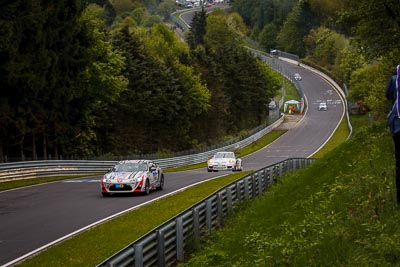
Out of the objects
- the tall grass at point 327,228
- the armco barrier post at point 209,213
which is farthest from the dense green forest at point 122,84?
the armco barrier post at point 209,213

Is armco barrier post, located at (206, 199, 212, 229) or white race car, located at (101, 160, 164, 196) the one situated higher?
armco barrier post, located at (206, 199, 212, 229)

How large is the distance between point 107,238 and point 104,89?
43.4 meters

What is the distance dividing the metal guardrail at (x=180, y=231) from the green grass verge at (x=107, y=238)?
1.56 m

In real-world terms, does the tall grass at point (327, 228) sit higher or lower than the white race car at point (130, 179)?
higher

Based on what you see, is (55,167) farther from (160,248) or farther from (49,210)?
(160,248)

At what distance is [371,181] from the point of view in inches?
471

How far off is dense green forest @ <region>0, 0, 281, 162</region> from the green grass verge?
17.2 metres

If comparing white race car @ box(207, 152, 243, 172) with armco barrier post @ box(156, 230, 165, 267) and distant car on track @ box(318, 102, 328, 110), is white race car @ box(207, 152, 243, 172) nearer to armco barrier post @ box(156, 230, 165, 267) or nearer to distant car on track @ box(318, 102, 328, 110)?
armco barrier post @ box(156, 230, 165, 267)

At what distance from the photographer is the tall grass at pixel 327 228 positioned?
Result: 322 inches

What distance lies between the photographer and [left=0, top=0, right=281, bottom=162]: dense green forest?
126 feet

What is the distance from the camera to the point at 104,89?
57875mm

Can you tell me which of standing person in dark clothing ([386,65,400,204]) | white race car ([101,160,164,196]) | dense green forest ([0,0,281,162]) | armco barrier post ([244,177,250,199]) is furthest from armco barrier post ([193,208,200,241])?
dense green forest ([0,0,281,162])

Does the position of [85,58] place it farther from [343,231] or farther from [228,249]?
[343,231]

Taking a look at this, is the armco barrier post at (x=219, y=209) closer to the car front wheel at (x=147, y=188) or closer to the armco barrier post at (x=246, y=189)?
the armco barrier post at (x=246, y=189)
